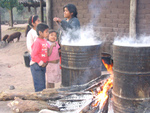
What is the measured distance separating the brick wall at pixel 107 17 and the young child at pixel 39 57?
317cm

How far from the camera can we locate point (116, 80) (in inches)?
108

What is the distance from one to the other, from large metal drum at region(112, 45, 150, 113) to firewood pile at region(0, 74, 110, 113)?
1.34 feet

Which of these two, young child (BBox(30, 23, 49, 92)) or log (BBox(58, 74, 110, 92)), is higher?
young child (BBox(30, 23, 49, 92))

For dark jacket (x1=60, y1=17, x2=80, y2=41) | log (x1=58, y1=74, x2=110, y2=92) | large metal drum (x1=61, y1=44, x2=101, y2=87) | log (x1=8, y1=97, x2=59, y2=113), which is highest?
dark jacket (x1=60, y1=17, x2=80, y2=41)

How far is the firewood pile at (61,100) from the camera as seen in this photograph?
106 inches

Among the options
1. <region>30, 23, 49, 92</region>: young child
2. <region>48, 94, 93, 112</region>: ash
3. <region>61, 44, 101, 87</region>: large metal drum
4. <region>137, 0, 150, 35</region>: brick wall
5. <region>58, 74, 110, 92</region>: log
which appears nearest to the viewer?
<region>48, 94, 93, 112</region>: ash

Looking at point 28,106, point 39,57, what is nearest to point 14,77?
point 39,57

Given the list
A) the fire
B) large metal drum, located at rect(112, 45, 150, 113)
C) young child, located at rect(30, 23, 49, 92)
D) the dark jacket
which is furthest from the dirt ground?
large metal drum, located at rect(112, 45, 150, 113)

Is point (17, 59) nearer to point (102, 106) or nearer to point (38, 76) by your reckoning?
point (38, 76)

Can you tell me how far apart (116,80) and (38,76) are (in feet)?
5.32

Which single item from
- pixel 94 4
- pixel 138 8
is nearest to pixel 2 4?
pixel 94 4

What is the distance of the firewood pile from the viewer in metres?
2.70

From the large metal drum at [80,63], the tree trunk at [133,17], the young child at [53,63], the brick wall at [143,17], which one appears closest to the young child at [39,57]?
the young child at [53,63]

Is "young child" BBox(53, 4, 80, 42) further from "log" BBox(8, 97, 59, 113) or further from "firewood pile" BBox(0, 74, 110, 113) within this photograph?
"log" BBox(8, 97, 59, 113)
